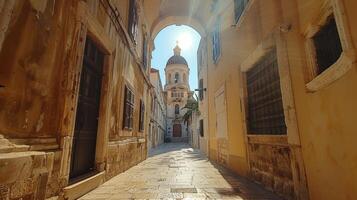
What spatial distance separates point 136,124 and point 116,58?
3385 millimetres

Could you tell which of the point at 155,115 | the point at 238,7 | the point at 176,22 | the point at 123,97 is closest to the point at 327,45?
the point at 238,7

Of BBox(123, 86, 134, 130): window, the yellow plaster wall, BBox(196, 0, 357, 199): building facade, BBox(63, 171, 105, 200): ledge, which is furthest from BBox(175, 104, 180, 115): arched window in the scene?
the yellow plaster wall

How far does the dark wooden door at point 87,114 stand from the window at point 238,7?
4.16 m

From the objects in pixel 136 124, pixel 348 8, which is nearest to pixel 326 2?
pixel 348 8

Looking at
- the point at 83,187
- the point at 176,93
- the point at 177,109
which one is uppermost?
the point at 176,93

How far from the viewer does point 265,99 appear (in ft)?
14.7

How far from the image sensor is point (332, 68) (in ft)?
7.52

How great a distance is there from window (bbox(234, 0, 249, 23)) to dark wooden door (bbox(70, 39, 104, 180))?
4.16 m

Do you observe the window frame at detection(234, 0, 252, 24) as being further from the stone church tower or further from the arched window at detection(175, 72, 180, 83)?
the arched window at detection(175, 72, 180, 83)

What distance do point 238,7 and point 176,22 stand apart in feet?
22.2

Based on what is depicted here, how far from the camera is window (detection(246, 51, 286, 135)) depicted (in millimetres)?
3948

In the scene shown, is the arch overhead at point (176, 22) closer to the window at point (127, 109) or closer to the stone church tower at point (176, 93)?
the window at point (127, 109)

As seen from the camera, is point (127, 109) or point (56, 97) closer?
point (56, 97)

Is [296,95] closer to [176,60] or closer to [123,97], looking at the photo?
[123,97]
